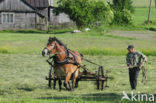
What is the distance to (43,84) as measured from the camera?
16.0m

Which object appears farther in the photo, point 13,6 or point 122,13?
point 122,13

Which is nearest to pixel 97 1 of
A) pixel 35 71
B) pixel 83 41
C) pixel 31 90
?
pixel 83 41

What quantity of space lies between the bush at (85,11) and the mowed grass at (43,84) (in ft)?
70.3

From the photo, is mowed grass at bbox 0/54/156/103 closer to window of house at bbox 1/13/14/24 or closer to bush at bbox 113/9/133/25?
window of house at bbox 1/13/14/24

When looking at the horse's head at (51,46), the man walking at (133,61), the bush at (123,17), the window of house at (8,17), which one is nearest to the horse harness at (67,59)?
the horse's head at (51,46)

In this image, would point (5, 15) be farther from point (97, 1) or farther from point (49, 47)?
point (49, 47)

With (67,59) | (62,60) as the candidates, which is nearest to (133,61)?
(67,59)

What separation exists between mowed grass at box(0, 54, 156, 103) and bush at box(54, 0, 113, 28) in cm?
2144

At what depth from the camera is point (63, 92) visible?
1377cm

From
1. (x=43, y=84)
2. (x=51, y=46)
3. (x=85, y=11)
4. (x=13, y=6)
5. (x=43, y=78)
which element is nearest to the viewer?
(x=51, y=46)

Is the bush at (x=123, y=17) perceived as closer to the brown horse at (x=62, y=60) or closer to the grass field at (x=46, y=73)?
the grass field at (x=46, y=73)

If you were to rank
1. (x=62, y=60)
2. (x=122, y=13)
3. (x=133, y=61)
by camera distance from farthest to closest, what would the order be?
1. (x=122, y=13)
2. (x=133, y=61)
3. (x=62, y=60)

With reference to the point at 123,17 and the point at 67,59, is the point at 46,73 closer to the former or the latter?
the point at 67,59

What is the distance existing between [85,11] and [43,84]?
31379mm
